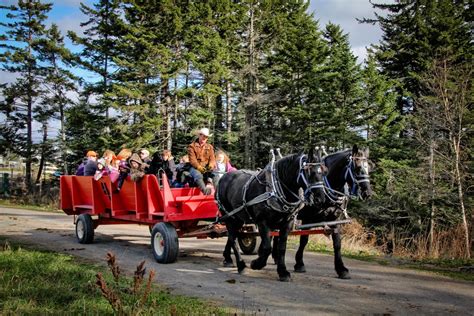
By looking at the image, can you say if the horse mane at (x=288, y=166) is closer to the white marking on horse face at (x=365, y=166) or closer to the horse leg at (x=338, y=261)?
the white marking on horse face at (x=365, y=166)

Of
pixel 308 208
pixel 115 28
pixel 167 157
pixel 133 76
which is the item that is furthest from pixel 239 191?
pixel 115 28

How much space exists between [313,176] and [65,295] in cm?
353

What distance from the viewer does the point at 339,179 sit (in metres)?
7.17

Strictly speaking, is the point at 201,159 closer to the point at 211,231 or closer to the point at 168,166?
A: the point at 168,166

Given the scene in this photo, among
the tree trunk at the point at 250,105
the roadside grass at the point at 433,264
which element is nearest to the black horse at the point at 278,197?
the roadside grass at the point at 433,264

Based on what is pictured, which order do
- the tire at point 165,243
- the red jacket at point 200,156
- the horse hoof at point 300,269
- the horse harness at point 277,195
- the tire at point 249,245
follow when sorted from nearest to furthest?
1. the horse harness at point 277,195
2. the horse hoof at point 300,269
3. the tire at point 165,243
4. the red jacket at point 200,156
5. the tire at point 249,245

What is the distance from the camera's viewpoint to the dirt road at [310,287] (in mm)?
5711

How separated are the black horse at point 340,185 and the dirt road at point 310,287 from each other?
673 millimetres

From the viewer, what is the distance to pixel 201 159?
908cm

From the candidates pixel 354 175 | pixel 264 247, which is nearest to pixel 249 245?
pixel 264 247

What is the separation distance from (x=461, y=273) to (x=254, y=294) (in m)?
4.09

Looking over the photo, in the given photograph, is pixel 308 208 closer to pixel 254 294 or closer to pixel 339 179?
pixel 339 179

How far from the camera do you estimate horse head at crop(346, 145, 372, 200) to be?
6699mm

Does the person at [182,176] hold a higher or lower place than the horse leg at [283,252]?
higher
